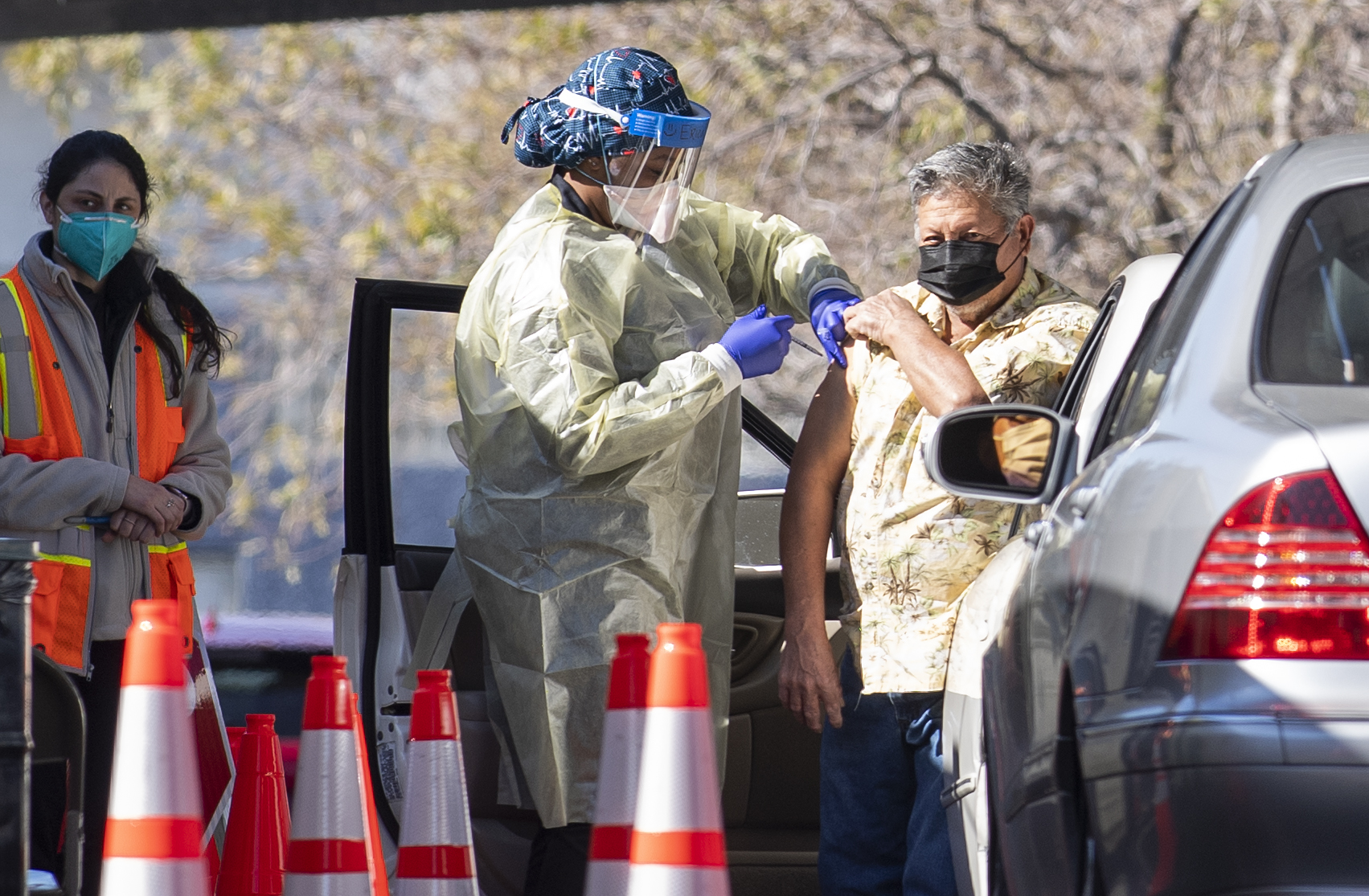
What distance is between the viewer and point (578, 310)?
337 centimetres

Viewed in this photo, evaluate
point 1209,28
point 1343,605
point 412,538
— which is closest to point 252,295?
point 1209,28

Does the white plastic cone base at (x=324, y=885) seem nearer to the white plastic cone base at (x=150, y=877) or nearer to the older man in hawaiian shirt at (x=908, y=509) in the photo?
the white plastic cone base at (x=150, y=877)

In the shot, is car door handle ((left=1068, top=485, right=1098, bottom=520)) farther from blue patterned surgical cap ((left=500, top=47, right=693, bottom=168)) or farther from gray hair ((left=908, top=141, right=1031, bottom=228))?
blue patterned surgical cap ((left=500, top=47, right=693, bottom=168))

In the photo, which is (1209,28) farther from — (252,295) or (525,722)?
(525,722)

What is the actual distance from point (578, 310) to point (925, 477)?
2.57 feet

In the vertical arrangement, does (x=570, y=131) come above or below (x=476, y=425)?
above

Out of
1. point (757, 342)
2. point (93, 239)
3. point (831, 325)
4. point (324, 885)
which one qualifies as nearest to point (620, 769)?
point (324, 885)

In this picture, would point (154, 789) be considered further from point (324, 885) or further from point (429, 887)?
point (429, 887)

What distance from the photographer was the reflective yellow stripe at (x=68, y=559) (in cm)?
347

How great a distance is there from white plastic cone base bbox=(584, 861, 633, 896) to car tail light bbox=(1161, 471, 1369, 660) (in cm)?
117

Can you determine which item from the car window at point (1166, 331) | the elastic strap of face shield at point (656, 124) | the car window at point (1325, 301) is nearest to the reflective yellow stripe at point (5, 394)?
the elastic strap of face shield at point (656, 124)

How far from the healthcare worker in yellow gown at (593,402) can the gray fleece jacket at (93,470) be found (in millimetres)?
725

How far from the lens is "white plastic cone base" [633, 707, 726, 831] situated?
2217 millimetres

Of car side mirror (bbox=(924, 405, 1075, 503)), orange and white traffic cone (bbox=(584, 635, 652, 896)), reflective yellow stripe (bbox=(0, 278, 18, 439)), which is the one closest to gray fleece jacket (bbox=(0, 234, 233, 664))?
reflective yellow stripe (bbox=(0, 278, 18, 439))
